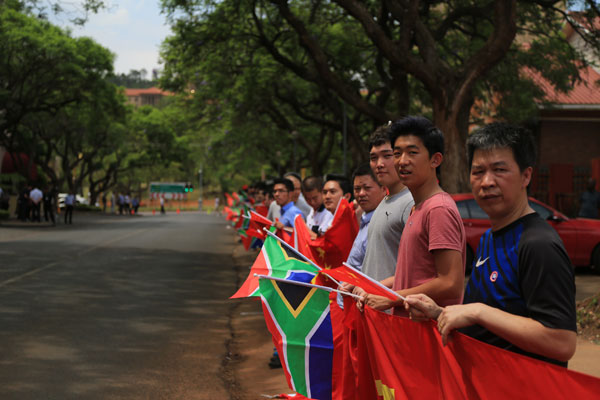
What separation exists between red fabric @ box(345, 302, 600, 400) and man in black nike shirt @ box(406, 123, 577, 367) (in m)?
0.06

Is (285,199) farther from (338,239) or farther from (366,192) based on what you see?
(366,192)

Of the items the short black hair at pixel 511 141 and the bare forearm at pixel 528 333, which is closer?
the bare forearm at pixel 528 333

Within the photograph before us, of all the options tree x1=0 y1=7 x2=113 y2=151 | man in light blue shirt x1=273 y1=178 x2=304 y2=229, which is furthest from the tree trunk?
tree x1=0 y1=7 x2=113 y2=151

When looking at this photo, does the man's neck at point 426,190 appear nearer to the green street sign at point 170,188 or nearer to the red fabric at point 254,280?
the red fabric at point 254,280

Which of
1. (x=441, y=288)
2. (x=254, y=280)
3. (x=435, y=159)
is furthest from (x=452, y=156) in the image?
(x=441, y=288)

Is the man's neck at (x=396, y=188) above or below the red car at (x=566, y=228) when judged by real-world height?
above

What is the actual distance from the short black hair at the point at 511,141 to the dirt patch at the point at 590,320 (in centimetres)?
539

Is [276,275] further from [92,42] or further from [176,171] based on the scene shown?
[176,171]

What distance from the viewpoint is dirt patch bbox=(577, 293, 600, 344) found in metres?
7.31

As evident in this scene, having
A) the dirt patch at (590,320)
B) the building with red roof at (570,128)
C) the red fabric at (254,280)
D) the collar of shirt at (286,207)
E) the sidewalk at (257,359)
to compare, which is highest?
the building with red roof at (570,128)

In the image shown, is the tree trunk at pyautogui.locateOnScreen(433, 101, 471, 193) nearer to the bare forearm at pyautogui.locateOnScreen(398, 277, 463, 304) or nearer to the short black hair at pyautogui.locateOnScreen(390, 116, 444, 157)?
the short black hair at pyautogui.locateOnScreen(390, 116, 444, 157)

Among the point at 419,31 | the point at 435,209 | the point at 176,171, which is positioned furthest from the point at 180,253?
the point at 176,171

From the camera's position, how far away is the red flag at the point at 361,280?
113 inches

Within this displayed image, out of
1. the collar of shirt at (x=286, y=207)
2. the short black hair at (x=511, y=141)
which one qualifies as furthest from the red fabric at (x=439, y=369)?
the collar of shirt at (x=286, y=207)
